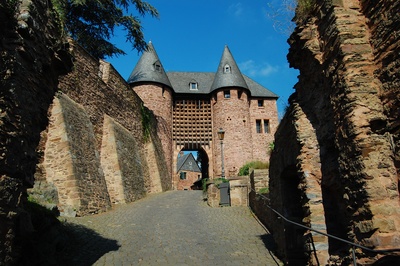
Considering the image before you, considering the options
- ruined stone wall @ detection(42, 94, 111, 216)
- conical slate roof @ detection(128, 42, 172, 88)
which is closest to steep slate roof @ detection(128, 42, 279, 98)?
conical slate roof @ detection(128, 42, 172, 88)

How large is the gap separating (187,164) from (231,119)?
23600 mm

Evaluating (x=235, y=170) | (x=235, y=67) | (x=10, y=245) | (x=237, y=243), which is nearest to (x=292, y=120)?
(x=237, y=243)

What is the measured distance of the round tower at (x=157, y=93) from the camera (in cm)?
2623

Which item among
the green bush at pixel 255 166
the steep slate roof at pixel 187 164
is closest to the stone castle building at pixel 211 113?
the green bush at pixel 255 166

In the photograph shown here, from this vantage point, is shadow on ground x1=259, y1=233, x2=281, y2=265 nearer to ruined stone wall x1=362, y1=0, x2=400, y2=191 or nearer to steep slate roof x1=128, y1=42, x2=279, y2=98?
ruined stone wall x1=362, y1=0, x2=400, y2=191

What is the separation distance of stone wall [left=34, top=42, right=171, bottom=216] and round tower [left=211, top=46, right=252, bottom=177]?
556 centimetres

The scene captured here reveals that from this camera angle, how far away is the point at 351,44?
402 cm

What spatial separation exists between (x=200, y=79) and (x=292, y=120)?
2697 centimetres

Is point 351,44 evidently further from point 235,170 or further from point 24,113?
point 235,170

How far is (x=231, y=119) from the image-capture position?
89.6 feet

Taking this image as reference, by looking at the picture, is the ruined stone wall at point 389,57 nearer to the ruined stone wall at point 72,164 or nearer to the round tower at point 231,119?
the ruined stone wall at point 72,164

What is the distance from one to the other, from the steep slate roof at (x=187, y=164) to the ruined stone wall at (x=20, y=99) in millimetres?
43834

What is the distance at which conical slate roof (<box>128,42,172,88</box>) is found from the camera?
88.5 ft

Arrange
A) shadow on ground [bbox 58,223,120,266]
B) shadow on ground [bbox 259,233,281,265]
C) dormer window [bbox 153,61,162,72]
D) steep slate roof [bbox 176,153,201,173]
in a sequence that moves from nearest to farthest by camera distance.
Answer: shadow on ground [bbox 58,223,120,266] < shadow on ground [bbox 259,233,281,265] < dormer window [bbox 153,61,162,72] < steep slate roof [bbox 176,153,201,173]
